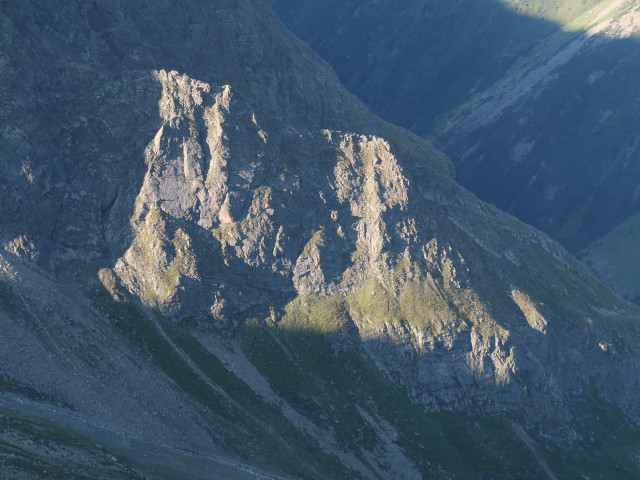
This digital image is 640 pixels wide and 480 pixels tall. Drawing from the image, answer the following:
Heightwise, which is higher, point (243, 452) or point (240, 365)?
point (240, 365)

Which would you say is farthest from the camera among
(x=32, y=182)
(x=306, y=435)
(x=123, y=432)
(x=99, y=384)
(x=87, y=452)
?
(x=32, y=182)

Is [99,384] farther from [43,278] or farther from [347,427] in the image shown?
[347,427]

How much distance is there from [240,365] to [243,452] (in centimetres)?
2663

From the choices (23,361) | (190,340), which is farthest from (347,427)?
(23,361)

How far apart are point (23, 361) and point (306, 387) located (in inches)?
2354

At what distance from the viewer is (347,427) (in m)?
→ 188

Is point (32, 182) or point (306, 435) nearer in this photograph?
point (306, 435)

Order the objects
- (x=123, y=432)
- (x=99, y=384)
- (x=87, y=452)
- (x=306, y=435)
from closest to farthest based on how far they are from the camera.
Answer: (x=87, y=452) < (x=123, y=432) < (x=99, y=384) < (x=306, y=435)

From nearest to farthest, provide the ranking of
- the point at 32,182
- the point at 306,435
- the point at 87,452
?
the point at 87,452 → the point at 306,435 → the point at 32,182

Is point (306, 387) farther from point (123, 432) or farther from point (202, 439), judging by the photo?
point (123, 432)

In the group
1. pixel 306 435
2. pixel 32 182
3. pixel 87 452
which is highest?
pixel 32 182

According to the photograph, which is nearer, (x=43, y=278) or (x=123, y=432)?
(x=123, y=432)

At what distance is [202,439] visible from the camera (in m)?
169

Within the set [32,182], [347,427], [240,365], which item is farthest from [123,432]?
[32,182]
